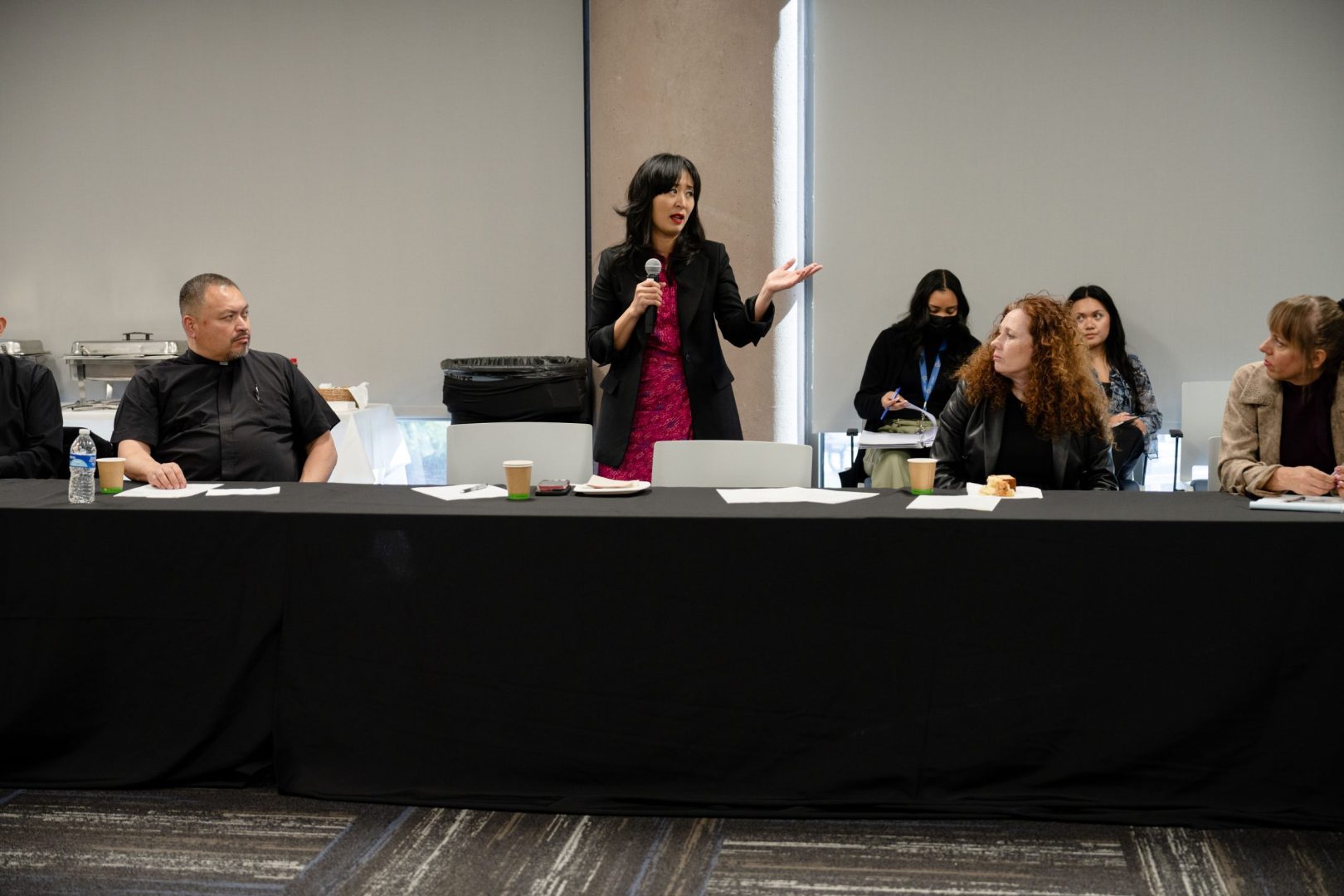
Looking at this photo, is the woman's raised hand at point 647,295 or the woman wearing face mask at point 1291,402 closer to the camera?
the woman wearing face mask at point 1291,402

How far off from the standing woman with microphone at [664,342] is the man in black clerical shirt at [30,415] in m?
1.69

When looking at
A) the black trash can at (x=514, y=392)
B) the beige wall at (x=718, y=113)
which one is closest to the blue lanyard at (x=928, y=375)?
the beige wall at (x=718, y=113)

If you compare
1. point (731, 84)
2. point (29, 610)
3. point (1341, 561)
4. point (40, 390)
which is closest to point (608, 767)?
point (29, 610)

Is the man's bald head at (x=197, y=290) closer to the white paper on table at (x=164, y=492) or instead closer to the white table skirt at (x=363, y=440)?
the white paper on table at (x=164, y=492)

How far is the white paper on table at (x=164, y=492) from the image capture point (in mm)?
2555

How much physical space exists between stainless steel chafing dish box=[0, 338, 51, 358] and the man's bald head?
11.1ft

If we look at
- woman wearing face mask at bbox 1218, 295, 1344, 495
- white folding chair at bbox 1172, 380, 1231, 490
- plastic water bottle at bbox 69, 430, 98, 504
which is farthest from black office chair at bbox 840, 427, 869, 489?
plastic water bottle at bbox 69, 430, 98, 504

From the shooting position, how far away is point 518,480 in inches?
98.7

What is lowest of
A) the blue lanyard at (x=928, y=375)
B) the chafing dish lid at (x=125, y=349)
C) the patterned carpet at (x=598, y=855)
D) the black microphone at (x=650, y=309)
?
the patterned carpet at (x=598, y=855)

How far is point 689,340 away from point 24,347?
4.41m

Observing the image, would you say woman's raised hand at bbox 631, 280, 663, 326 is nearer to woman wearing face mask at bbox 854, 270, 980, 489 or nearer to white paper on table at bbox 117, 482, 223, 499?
white paper on table at bbox 117, 482, 223, 499

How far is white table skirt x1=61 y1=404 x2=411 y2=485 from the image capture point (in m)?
4.67

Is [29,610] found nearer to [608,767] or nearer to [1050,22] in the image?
[608,767]

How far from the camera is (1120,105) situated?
5289mm
